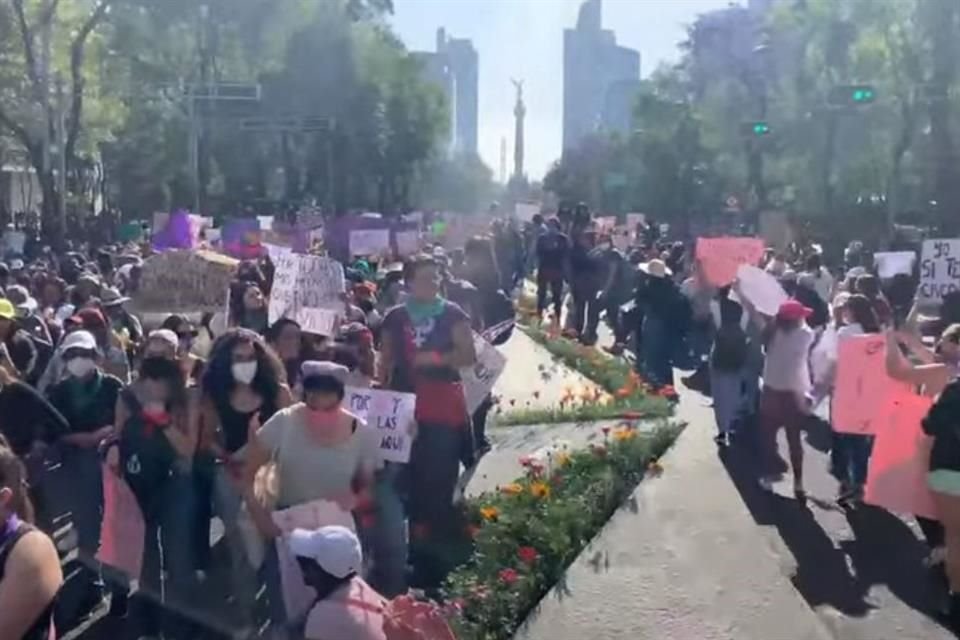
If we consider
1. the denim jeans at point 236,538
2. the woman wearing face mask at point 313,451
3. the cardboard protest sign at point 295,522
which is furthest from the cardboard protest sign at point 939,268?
the cardboard protest sign at point 295,522

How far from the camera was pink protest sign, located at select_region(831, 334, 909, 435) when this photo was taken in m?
10.4

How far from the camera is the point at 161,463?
8305 mm

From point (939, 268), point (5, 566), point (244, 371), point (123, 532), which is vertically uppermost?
point (939, 268)

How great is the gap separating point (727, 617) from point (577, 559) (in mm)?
1294

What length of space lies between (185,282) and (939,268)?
6.44 m

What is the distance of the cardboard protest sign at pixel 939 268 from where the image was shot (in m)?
14.0

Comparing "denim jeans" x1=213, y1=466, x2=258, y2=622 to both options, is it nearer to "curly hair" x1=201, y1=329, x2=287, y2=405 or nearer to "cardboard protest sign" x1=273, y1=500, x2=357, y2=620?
"curly hair" x1=201, y1=329, x2=287, y2=405

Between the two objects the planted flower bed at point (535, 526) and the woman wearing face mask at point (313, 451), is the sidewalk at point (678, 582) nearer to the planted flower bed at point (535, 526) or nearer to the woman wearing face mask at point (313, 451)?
the planted flower bed at point (535, 526)

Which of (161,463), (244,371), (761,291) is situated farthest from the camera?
(761,291)

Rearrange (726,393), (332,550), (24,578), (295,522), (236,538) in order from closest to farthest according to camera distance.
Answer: (24,578) < (332,550) < (295,522) < (236,538) < (726,393)

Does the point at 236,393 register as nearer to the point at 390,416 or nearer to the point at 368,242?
the point at 390,416

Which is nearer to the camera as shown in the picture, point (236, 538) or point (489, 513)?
point (236, 538)

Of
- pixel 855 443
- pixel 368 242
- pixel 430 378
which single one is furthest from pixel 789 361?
pixel 368 242

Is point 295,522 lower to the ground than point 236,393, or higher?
lower
